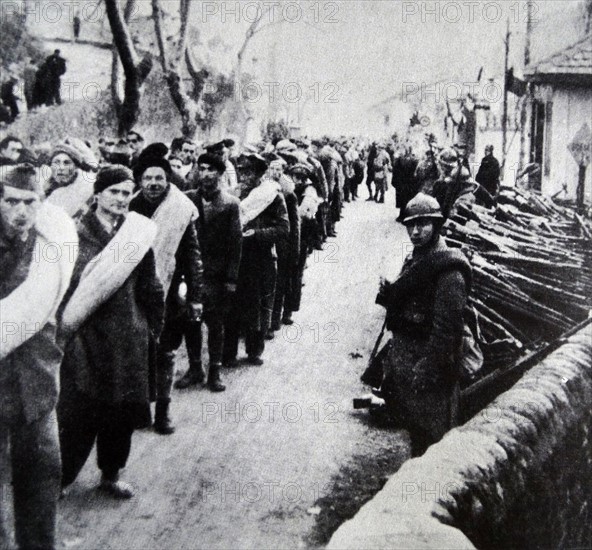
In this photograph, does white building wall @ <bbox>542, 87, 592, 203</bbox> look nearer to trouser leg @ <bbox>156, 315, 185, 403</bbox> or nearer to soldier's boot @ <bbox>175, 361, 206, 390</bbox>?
soldier's boot @ <bbox>175, 361, 206, 390</bbox>

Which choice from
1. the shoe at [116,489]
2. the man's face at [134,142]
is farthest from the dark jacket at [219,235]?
the shoe at [116,489]

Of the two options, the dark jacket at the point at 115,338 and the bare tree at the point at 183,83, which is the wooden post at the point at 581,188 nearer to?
the bare tree at the point at 183,83

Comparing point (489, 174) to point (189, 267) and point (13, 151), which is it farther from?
point (13, 151)

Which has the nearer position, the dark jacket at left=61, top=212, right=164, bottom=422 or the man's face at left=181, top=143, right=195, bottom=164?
the dark jacket at left=61, top=212, right=164, bottom=422

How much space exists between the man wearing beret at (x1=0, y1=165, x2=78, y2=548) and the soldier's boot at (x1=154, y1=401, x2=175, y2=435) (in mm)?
1399

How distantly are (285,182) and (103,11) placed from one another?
7.76ft

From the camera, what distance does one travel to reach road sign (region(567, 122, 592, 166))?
6.18m

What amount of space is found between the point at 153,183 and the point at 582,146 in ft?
13.4

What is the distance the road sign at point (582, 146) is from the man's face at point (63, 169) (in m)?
4.26

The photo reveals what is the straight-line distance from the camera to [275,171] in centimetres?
613

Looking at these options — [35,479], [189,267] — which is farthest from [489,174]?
[35,479]

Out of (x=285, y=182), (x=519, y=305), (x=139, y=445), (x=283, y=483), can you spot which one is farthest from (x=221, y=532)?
(x=285, y=182)

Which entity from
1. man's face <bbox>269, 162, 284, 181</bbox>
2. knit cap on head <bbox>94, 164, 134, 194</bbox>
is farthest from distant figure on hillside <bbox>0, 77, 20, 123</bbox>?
man's face <bbox>269, 162, 284, 181</bbox>

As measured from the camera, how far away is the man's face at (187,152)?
6.48 metres
